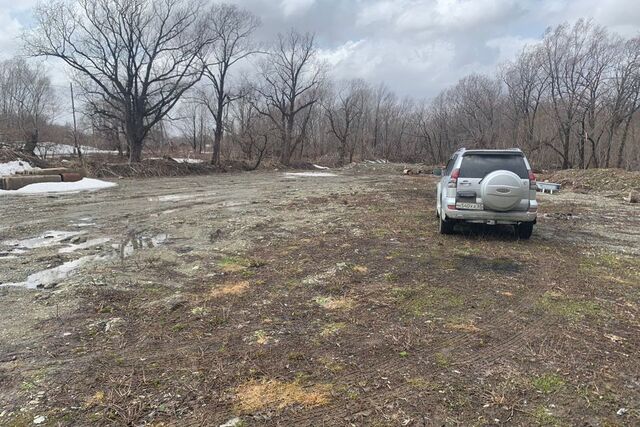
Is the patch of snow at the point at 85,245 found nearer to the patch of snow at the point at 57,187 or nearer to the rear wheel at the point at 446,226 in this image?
the rear wheel at the point at 446,226

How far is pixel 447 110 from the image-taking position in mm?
62656

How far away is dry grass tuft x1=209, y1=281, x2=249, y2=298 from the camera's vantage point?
5544mm

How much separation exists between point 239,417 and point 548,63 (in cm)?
4143

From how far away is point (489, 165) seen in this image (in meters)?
8.45

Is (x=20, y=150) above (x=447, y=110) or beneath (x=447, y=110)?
beneath

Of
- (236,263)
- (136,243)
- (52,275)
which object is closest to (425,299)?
(236,263)

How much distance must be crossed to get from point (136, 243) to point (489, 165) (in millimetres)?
7144

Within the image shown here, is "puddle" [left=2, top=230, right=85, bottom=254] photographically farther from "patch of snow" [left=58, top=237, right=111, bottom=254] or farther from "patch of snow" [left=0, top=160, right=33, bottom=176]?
"patch of snow" [left=0, top=160, right=33, bottom=176]

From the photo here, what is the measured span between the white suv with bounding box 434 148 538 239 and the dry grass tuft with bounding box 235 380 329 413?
600 cm

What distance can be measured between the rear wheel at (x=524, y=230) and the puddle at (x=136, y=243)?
7353 mm

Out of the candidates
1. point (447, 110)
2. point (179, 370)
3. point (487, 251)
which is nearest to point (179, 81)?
point (487, 251)

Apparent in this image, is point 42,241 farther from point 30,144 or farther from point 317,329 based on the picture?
point 30,144

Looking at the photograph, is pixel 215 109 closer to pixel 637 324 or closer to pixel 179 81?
pixel 179 81

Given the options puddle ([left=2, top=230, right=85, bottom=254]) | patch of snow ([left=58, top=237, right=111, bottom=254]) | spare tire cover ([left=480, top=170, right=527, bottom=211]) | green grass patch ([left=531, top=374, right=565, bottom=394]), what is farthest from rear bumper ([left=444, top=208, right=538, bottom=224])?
puddle ([left=2, top=230, right=85, bottom=254])
